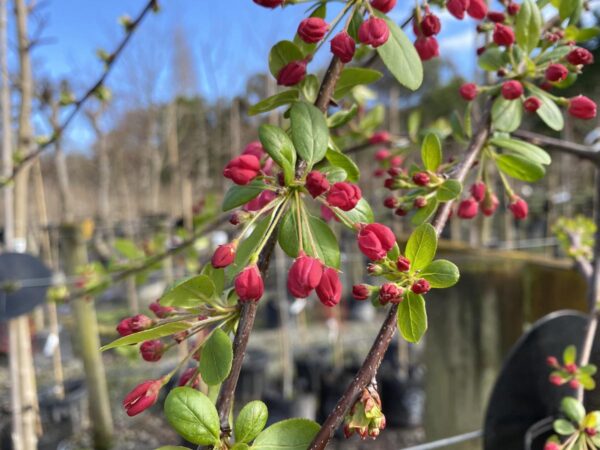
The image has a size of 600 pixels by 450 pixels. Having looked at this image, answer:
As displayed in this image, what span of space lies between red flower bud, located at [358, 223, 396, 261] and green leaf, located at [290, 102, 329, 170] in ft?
0.18

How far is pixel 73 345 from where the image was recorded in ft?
14.5

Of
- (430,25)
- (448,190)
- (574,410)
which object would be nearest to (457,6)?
(430,25)

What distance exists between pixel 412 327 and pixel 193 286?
0.44 ft

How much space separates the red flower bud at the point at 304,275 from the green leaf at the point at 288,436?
0.08 m

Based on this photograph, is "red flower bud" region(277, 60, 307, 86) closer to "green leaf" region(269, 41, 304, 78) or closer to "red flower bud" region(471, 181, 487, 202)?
"green leaf" region(269, 41, 304, 78)

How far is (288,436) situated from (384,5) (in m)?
0.27

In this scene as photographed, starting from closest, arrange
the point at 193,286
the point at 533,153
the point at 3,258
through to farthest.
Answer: the point at 193,286
the point at 533,153
the point at 3,258

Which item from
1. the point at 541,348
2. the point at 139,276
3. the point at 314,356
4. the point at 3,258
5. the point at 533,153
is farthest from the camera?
the point at 314,356

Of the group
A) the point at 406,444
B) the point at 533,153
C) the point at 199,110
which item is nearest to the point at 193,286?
the point at 533,153

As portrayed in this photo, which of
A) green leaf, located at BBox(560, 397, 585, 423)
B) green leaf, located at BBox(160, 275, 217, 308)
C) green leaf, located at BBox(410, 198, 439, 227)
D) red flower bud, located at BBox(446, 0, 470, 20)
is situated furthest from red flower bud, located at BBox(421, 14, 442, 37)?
green leaf, located at BBox(560, 397, 585, 423)

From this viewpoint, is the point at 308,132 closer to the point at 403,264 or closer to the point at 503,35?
the point at 403,264

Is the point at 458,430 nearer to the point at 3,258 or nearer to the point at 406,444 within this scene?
the point at 3,258

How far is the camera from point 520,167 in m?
0.45

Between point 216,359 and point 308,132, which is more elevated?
point 308,132
